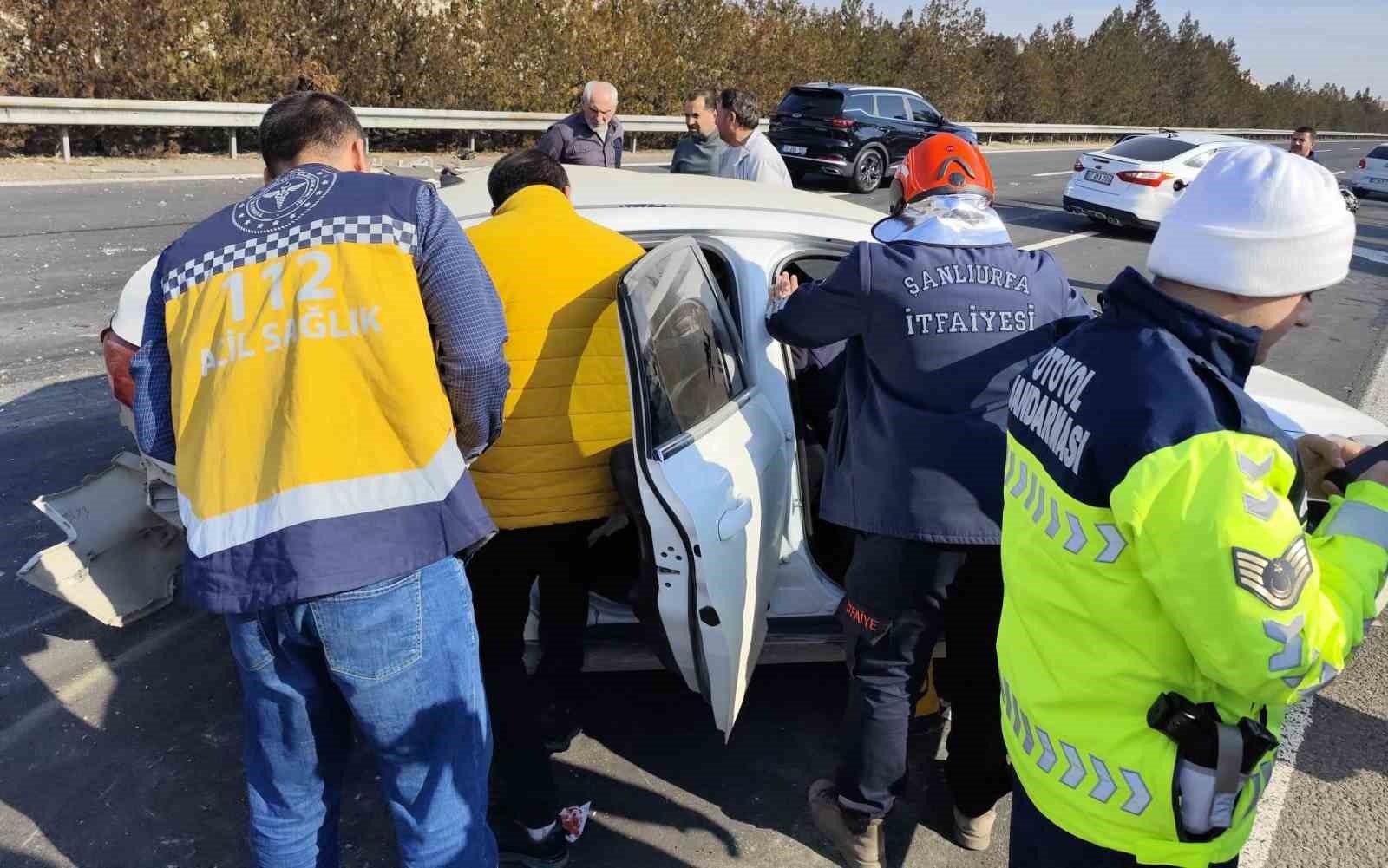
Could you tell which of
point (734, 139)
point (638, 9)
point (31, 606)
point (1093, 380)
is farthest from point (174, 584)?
point (638, 9)

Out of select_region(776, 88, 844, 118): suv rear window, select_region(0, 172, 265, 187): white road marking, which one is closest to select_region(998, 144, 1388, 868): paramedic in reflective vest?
select_region(0, 172, 265, 187): white road marking

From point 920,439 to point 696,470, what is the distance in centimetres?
52

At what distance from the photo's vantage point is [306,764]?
1.94 m

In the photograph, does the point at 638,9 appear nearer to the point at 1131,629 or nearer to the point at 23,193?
the point at 23,193

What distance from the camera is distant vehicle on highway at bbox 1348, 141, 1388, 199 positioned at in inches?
949

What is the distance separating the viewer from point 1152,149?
1350 centimetres

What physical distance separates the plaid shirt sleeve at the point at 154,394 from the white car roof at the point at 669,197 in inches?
46.8

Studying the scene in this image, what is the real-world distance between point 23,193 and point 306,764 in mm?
10409

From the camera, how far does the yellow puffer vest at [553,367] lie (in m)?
2.27

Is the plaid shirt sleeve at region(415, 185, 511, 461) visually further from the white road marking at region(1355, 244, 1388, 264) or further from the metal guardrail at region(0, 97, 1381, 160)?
the white road marking at region(1355, 244, 1388, 264)

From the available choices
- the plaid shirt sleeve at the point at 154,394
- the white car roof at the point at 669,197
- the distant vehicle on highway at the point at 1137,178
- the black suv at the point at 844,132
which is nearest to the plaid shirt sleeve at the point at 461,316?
the plaid shirt sleeve at the point at 154,394

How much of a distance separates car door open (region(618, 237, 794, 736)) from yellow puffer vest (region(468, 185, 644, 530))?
0.36ft

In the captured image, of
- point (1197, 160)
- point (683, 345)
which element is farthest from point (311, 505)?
point (1197, 160)

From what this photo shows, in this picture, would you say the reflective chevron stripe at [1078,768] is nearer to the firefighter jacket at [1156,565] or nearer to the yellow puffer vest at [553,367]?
the firefighter jacket at [1156,565]
